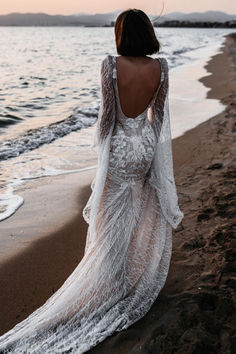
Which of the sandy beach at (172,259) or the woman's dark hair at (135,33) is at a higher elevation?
the woman's dark hair at (135,33)

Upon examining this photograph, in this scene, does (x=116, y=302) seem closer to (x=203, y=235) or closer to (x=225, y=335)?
(x=225, y=335)

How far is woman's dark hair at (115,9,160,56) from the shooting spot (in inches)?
87.9

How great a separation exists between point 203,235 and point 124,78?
A: 6.53 ft

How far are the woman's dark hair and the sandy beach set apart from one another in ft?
6.12

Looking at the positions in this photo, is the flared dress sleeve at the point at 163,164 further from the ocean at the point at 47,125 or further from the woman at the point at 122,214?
the ocean at the point at 47,125

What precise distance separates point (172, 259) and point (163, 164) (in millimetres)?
1055

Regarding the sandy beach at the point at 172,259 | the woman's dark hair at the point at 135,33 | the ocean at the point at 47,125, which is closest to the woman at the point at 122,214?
the woman's dark hair at the point at 135,33

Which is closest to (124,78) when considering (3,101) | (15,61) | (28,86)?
(3,101)

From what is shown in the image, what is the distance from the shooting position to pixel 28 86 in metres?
16.5

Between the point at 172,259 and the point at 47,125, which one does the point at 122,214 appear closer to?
the point at 172,259

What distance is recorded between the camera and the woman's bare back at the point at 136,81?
2.38 metres

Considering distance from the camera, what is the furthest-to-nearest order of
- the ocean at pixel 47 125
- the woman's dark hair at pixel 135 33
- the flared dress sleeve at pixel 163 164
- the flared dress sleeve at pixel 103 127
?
the ocean at pixel 47 125 < the flared dress sleeve at pixel 163 164 < the flared dress sleeve at pixel 103 127 < the woman's dark hair at pixel 135 33

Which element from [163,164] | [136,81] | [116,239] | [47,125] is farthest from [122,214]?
[47,125]

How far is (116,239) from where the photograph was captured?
2639 mm
